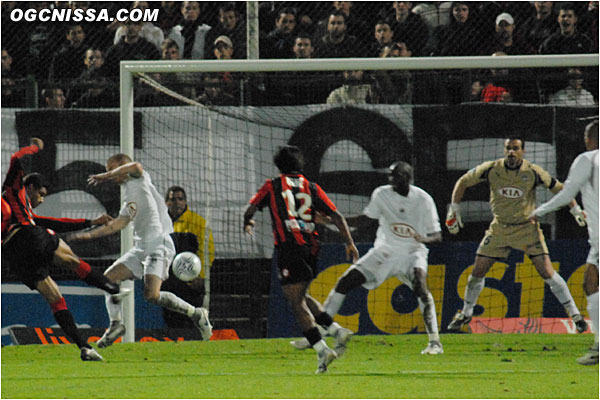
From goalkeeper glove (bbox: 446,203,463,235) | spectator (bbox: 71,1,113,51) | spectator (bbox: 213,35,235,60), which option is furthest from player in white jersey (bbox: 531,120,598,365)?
spectator (bbox: 71,1,113,51)

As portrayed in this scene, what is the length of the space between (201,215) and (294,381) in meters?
3.98

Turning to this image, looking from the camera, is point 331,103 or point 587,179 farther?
point 331,103

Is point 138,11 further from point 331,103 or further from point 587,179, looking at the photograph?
point 587,179

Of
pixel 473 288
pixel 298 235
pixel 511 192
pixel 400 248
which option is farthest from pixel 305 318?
pixel 511 192

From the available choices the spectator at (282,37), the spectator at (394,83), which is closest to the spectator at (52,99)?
the spectator at (282,37)

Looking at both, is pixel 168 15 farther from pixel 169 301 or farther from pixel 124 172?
pixel 169 301

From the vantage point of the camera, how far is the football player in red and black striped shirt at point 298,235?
24.8ft

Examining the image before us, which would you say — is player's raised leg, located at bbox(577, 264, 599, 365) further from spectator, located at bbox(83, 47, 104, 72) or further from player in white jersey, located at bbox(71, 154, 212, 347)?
spectator, located at bbox(83, 47, 104, 72)

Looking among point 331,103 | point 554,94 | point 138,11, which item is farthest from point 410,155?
point 138,11

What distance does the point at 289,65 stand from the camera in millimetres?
10469

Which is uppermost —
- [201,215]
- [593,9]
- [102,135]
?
[593,9]

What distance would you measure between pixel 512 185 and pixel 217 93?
11.5ft

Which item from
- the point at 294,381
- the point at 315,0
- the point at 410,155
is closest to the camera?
the point at 294,381

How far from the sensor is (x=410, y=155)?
11.2 metres
